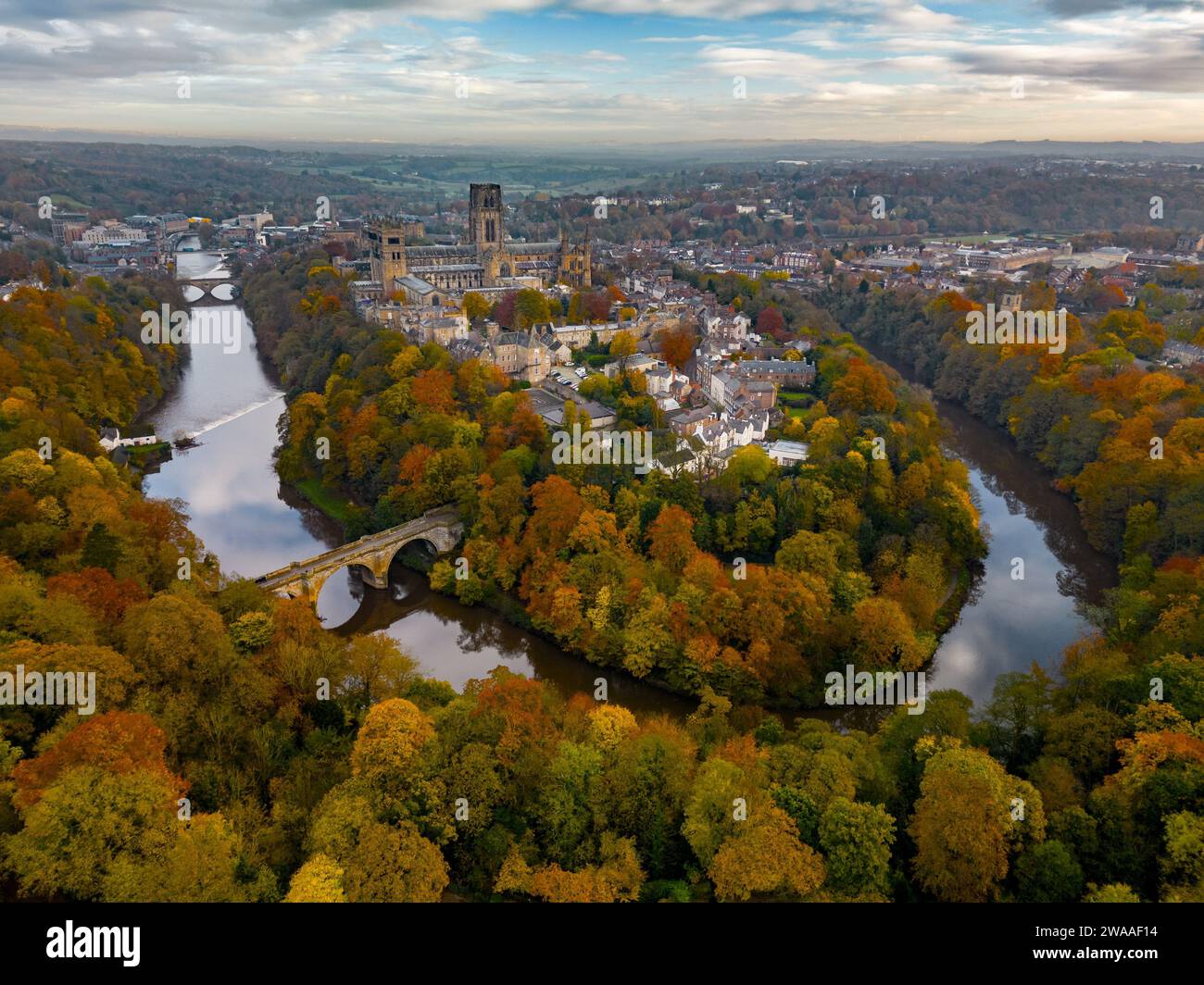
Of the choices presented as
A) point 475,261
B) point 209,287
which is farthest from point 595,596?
point 209,287

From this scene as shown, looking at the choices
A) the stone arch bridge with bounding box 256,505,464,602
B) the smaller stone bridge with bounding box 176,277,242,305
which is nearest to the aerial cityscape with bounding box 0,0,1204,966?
the stone arch bridge with bounding box 256,505,464,602

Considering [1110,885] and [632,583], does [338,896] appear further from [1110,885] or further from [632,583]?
[632,583]

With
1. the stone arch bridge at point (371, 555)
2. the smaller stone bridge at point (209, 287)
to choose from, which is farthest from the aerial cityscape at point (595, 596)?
the smaller stone bridge at point (209, 287)

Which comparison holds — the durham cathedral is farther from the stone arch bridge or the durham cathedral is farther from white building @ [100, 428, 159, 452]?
the stone arch bridge

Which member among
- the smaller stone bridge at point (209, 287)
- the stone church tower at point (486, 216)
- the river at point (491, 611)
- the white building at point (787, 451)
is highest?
the stone church tower at point (486, 216)

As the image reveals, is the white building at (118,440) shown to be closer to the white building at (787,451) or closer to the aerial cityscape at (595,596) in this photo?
the aerial cityscape at (595,596)

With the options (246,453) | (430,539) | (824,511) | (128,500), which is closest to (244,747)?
(128,500)
